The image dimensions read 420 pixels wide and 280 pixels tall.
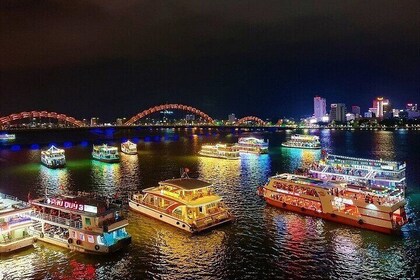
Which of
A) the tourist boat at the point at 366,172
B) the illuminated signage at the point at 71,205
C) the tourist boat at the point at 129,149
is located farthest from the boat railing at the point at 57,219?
the tourist boat at the point at 129,149

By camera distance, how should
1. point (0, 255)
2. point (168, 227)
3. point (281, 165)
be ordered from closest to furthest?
point (0, 255) → point (168, 227) → point (281, 165)

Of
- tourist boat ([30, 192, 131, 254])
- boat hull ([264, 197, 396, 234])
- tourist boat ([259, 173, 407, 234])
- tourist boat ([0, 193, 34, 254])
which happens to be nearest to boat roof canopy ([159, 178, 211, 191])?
tourist boat ([30, 192, 131, 254])

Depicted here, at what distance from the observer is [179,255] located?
2605 centimetres

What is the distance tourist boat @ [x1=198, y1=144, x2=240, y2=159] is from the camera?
7793 cm

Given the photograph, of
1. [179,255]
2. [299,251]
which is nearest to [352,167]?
[299,251]

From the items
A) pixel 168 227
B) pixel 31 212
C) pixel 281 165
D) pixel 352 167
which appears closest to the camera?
pixel 31 212

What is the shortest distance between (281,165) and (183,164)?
58.5 feet

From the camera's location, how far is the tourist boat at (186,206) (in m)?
30.7

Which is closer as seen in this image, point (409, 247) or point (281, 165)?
point (409, 247)

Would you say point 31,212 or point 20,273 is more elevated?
point 31,212

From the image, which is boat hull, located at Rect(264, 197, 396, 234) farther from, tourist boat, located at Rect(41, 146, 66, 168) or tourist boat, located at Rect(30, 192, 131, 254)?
tourist boat, located at Rect(41, 146, 66, 168)

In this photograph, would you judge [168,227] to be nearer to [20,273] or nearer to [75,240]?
[75,240]

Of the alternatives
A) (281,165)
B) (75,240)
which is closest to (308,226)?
(75,240)

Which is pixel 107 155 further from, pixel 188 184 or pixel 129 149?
pixel 188 184
